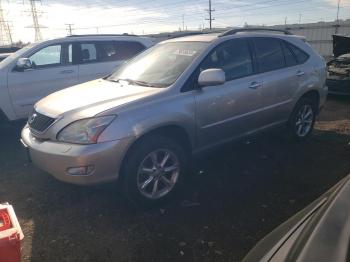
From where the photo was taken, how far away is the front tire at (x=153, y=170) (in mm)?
3500

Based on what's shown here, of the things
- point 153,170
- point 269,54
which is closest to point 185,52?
point 269,54

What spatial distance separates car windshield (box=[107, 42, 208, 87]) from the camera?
4.07 m

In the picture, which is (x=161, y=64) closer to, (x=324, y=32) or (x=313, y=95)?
(x=313, y=95)

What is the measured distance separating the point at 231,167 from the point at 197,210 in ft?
4.10

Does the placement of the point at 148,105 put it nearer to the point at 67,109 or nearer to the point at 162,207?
the point at 67,109

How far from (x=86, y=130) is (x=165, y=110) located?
0.82 m

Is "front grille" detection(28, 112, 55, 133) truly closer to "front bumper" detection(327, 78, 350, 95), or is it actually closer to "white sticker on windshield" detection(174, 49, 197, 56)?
"white sticker on windshield" detection(174, 49, 197, 56)

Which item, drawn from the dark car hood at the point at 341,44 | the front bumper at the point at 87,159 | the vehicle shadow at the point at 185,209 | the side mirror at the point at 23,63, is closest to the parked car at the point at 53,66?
the side mirror at the point at 23,63

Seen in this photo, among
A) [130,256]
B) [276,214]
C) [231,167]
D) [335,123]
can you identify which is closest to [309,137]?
[335,123]

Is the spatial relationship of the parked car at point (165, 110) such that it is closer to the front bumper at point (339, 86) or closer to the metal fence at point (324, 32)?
the front bumper at point (339, 86)

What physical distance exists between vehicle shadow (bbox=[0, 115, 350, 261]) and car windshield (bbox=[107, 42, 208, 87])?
1199 millimetres

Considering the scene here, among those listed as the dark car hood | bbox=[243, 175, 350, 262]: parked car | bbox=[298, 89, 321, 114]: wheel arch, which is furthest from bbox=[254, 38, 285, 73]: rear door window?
the dark car hood

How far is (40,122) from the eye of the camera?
3.82 m

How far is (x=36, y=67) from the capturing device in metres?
6.39
